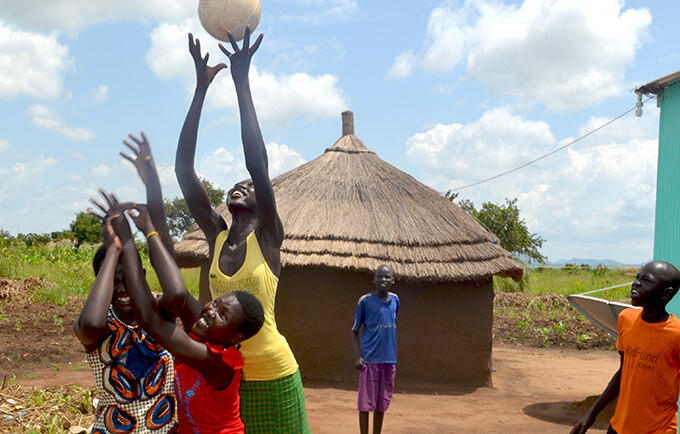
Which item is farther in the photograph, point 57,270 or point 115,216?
point 57,270

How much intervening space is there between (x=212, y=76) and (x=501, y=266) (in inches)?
235

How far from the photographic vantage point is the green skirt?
246 centimetres

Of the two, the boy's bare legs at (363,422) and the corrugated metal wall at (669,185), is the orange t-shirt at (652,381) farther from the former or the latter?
the corrugated metal wall at (669,185)

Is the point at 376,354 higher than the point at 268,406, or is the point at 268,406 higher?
the point at 268,406

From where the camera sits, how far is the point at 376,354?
5.32 metres

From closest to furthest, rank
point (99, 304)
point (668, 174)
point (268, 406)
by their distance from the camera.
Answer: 1. point (99, 304)
2. point (268, 406)
3. point (668, 174)

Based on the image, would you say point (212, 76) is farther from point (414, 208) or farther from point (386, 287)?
point (414, 208)

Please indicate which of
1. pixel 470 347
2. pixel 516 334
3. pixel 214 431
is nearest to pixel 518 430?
pixel 470 347

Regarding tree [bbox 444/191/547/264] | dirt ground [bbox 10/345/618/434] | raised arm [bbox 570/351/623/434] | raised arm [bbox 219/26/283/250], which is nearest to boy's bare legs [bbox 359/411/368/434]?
dirt ground [bbox 10/345/618/434]

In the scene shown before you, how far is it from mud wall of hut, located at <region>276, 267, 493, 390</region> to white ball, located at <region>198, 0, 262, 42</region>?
513 centimetres

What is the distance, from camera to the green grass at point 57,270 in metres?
13.6

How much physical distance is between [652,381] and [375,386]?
2633 millimetres

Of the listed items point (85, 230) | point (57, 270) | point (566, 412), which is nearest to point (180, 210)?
point (85, 230)

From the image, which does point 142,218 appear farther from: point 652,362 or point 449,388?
point 449,388
